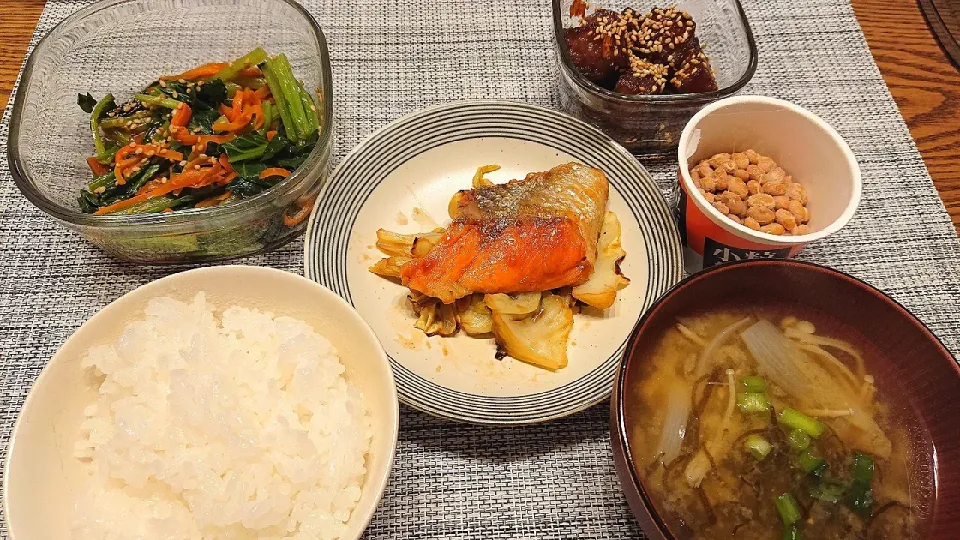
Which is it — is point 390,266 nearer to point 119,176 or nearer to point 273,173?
point 273,173

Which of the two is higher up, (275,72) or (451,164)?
(275,72)

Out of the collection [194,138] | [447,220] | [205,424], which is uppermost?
[194,138]

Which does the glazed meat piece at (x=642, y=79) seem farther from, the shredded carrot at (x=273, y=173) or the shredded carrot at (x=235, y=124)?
the shredded carrot at (x=235, y=124)

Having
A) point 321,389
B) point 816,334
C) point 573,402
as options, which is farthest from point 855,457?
point 321,389

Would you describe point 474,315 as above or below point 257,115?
below

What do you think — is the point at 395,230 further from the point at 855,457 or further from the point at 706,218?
the point at 855,457

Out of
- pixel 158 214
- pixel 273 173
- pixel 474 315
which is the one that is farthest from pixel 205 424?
pixel 273 173
